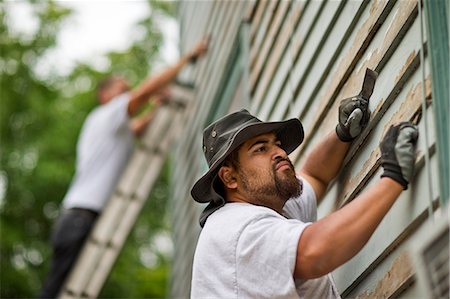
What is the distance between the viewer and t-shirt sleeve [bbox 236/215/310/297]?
2.87 metres

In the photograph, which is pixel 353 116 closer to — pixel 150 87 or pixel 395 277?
pixel 395 277

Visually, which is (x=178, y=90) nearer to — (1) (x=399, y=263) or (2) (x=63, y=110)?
(1) (x=399, y=263)

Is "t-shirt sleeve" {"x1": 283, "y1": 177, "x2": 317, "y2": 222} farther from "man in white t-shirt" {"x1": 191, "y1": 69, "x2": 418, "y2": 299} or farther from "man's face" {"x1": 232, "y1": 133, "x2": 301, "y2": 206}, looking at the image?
"man's face" {"x1": 232, "y1": 133, "x2": 301, "y2": 206}

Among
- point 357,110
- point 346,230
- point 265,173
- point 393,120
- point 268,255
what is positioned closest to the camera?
point 346,230

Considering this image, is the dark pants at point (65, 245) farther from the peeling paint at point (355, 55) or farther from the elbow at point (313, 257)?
the elbow at point (313, 257)

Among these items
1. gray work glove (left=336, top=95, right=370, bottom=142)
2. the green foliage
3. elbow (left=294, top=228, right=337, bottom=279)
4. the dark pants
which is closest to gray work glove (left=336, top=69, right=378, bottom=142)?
gray work glove (left=336, top=95, right=370, bottom=142)

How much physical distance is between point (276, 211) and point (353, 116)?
478mm

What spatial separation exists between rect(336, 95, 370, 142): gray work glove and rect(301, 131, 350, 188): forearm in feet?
0.32

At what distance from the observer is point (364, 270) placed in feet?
10.7

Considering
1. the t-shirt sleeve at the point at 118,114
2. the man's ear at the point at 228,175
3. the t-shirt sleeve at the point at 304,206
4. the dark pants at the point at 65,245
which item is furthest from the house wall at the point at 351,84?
the dark pants at the point at 65,245

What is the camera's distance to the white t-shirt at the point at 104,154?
7.88 metres

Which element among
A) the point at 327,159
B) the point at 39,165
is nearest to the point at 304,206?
the point at 327,159

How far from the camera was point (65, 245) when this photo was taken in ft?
24.8

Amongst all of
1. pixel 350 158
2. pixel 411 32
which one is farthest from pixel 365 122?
pixel 411 32
